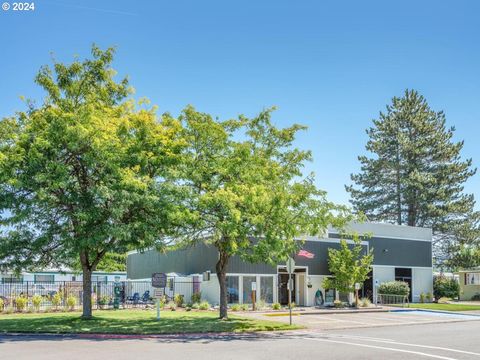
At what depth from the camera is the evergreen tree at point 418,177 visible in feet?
220

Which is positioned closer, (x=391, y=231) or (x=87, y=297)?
(x=87, y=297)

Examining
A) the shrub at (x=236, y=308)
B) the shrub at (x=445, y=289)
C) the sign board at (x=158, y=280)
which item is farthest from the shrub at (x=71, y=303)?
the shrub at (x=445, y=289)

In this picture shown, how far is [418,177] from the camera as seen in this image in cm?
6612

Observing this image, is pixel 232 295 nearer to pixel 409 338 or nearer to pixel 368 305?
pixel 368 305

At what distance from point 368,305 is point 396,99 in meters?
39.4

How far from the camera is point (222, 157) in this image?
25.5 meters

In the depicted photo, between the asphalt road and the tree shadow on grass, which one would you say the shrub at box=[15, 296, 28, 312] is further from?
the asphalt road

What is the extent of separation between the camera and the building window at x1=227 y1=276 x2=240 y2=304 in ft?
123

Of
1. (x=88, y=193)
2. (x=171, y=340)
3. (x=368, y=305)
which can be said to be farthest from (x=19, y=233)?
(x=368, y=305)

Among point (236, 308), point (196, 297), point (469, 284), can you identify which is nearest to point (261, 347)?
point (236, 308)

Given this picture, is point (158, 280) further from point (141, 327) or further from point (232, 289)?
point (232, 289)

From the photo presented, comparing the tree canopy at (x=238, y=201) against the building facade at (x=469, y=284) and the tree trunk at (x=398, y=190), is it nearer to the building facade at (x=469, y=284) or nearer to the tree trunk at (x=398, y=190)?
the building facade at (x=469, y=284)

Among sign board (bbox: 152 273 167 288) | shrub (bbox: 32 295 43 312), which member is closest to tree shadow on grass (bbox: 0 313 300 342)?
sign board (bbox: 152 273 167 288)

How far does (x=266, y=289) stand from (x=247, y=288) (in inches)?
62.0
